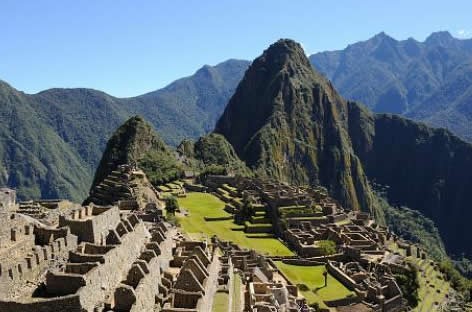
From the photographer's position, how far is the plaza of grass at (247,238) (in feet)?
182

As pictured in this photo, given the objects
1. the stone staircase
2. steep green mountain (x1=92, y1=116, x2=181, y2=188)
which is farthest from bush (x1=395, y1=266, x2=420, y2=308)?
steep green mountain (x1=92, y1=116, x2=181, y2=188)

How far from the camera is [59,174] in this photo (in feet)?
651

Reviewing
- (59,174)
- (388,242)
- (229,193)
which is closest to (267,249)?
(388,242)

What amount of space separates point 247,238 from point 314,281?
16.3m

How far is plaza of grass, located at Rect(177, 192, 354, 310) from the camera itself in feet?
182

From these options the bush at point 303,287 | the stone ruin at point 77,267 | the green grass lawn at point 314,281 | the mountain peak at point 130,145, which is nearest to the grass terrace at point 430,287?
the green grass lawn at point 314,281

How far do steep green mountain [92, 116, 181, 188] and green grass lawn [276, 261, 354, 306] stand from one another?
5516cm

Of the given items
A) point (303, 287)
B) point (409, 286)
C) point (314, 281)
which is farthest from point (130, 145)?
point (303, 287)

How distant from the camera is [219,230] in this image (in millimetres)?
73750

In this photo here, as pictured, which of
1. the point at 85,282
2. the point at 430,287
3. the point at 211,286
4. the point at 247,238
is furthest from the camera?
the point at 247,238

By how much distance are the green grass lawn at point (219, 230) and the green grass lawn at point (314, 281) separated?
503cm

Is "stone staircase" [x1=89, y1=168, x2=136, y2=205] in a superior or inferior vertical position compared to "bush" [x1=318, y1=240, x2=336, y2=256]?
superior

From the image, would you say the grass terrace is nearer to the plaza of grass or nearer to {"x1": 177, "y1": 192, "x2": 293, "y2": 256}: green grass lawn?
the plaza of grass

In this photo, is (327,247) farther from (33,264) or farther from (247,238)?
(33,264)
